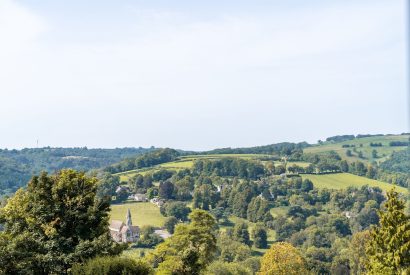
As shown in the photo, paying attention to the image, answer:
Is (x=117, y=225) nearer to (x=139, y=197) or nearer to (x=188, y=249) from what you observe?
(x=139, y=197)

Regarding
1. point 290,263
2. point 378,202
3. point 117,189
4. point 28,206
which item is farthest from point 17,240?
point 378,202

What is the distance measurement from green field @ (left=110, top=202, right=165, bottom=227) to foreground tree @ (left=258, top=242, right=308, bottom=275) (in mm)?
88099

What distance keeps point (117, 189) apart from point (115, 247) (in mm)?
147507

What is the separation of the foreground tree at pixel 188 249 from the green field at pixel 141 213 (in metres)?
102

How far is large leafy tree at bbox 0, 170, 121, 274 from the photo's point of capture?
27641 millimetres

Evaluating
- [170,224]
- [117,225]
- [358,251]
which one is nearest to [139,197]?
[117,225]

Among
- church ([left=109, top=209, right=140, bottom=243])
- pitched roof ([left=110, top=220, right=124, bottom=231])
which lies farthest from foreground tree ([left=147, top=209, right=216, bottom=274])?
pitched roof ([left=110, top=220, right=124, bottom=231])

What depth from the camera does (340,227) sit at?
501ft

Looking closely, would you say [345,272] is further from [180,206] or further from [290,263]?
[180,206]

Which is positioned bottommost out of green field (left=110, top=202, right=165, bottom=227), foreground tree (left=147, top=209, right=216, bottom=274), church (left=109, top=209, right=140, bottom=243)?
church (left=109, top=209, right=140, bottom=243)

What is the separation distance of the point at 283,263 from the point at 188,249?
24538 millimetres

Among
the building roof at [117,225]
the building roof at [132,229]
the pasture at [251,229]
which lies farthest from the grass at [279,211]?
the building roof at [117,225]

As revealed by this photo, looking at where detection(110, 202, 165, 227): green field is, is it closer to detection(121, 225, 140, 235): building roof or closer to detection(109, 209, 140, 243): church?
detection(109, 209, 140, 243): church

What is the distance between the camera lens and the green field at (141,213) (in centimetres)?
14912
